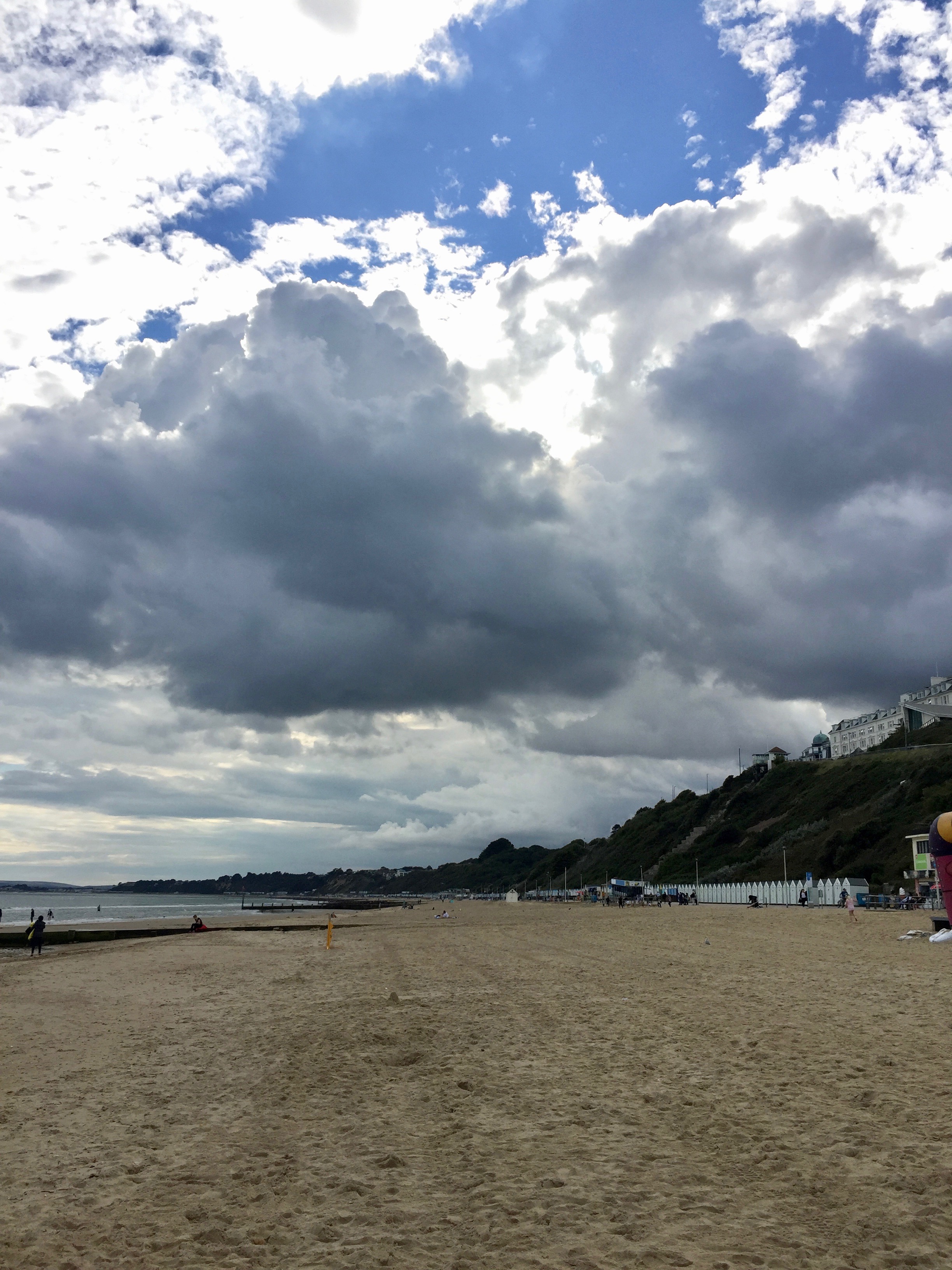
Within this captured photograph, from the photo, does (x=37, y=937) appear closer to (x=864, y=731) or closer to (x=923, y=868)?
(x=923, y=868)

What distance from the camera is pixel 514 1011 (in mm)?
15641

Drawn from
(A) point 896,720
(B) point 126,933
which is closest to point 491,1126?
(B) point 126,933

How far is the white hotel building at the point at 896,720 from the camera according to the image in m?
149

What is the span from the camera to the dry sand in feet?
20.6

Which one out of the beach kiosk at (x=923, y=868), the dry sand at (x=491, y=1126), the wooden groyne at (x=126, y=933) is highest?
the dry sand at (x=491, y=1126)

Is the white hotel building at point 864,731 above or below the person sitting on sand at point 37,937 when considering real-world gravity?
above

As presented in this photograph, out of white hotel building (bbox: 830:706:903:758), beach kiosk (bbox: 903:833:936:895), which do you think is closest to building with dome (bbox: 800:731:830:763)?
white hotel building (bbox: 830:706:903:758)

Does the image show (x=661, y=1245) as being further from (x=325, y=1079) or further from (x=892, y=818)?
Answer: (x=892, y=818)

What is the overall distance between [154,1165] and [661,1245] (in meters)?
5.10

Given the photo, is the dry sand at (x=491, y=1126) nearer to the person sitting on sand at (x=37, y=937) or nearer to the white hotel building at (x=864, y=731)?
the person sitting on sand at (x=37, y=937)

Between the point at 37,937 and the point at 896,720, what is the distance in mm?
173422

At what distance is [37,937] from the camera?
39469 mm

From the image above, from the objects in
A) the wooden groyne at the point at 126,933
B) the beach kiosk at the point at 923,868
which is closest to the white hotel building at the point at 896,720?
the beach kiosk at the point at 923,868

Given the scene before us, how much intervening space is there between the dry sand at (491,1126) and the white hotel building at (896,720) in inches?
5519
